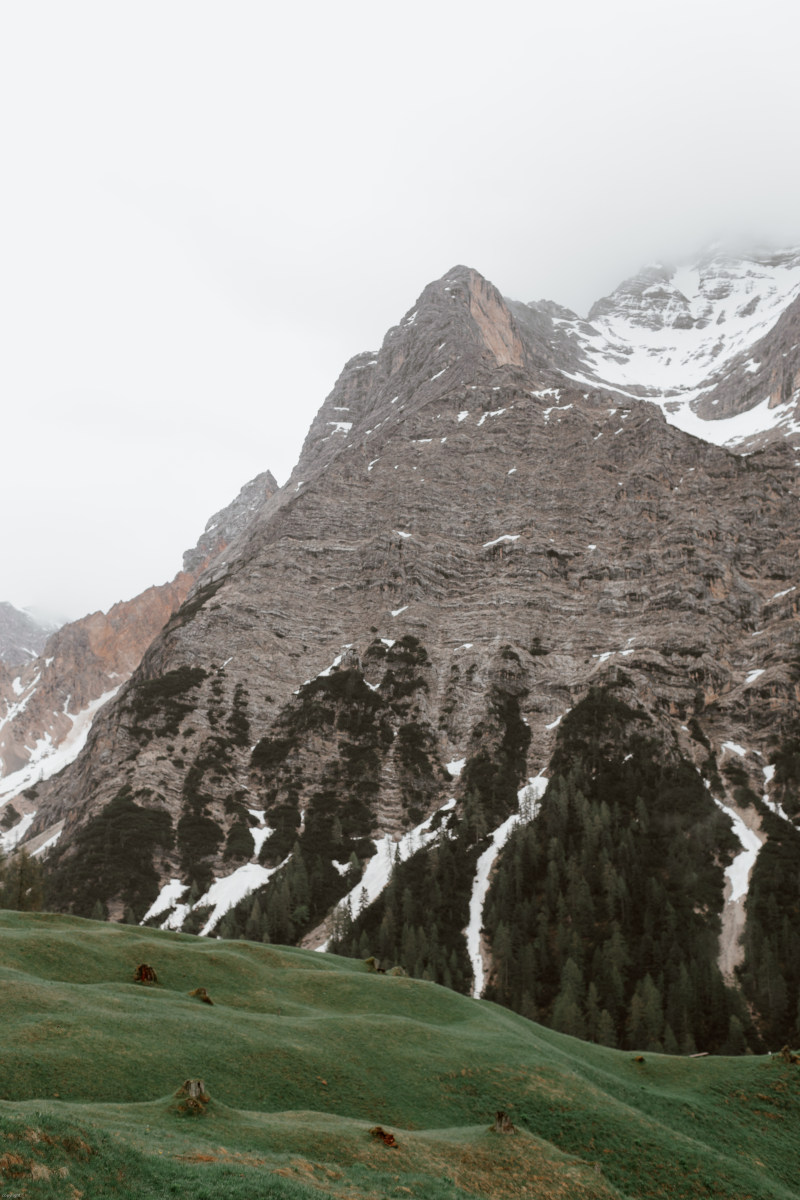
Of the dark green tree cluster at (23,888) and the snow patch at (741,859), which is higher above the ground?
the snow patch at (741,859)

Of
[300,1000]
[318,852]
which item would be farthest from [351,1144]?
[318,852]

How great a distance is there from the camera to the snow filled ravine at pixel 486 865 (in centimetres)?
12315

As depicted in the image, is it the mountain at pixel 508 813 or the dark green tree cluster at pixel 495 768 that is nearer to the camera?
the mountain at pixel 508 813

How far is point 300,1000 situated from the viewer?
49.7 meters

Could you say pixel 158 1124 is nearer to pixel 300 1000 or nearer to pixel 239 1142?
pixel 239 1142

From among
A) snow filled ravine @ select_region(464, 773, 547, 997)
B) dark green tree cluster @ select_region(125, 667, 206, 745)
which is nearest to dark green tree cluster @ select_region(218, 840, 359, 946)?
snow filled ravine @ select_region(464, 773, 547, 997)

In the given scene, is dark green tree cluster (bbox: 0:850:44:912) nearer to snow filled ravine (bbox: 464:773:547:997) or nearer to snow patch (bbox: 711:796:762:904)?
snow filled ravine (bbox: 464:773:547:997)

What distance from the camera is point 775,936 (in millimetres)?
114125

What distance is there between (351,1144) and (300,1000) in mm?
26005

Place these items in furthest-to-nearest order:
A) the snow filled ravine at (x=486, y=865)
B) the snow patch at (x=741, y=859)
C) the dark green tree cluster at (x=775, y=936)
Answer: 1. the snow patch at (x=741, y=859)
2. the snow filled ravine at (x=486, y=865)
3. the dark green tree cluster at (x=775, y=936)

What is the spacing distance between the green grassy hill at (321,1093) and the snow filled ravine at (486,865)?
7173 centimetres

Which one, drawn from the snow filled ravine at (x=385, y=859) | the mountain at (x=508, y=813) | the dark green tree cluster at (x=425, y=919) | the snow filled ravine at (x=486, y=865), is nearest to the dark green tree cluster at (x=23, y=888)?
the mountain at (x=508, y=813)

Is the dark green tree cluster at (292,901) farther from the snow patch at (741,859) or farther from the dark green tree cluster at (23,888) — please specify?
the snow patch at (741,859)

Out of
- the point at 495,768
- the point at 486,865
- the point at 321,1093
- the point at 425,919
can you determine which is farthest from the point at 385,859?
the point at 321,1093
